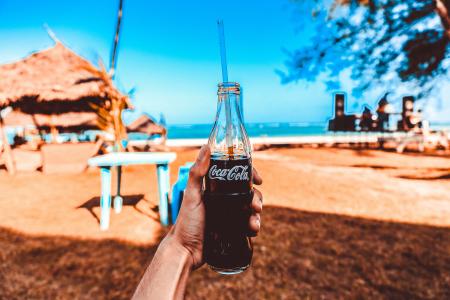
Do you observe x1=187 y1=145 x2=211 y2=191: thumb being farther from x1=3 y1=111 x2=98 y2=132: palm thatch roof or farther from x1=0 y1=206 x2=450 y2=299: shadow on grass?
x1=3 y1=111 x2=98 y2=132: palm thatch roof

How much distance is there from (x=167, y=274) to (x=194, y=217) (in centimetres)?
36

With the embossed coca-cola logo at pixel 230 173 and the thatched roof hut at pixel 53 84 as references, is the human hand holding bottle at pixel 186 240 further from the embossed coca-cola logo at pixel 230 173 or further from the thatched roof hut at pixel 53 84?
the thatched roof hut at pixel 53 84

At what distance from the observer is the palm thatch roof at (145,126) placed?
16.5 m

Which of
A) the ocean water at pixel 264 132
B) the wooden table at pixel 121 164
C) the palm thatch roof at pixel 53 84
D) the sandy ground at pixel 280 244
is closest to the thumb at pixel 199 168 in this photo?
the sandy ground at pixel 280 244

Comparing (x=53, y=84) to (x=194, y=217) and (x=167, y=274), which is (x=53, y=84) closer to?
(x=194, y=217)

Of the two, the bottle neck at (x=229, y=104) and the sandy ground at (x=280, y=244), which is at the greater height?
the bottle neck at (x=229, y=104)

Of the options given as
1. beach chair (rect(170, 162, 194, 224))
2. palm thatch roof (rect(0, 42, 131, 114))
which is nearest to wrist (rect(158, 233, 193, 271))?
beach chair (rect(170, 162, 194, 224))

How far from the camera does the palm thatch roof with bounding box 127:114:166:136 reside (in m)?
16.5

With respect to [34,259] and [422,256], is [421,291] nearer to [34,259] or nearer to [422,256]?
[422,256]

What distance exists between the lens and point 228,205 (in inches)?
63.5

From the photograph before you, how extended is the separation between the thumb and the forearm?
299 millimetres

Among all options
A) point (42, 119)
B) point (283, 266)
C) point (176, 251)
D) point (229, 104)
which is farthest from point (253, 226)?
point (42, 119)

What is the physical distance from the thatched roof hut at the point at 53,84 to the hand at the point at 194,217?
10212 mm

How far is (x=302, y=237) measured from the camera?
13.8 ft
